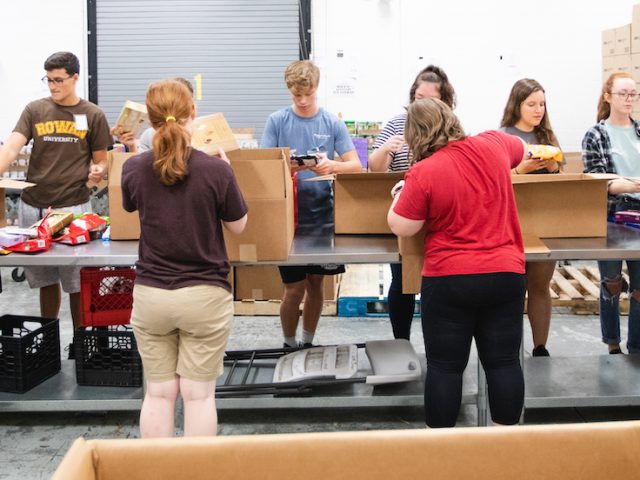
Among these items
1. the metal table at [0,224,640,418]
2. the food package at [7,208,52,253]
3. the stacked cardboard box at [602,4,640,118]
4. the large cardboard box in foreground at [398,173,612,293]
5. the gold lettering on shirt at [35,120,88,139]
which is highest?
the stacked cardboard box at [602,4,640,118]

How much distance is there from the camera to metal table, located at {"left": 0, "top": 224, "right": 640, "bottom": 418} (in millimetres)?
2500

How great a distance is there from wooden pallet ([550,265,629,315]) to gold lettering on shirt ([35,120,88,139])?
3.28m

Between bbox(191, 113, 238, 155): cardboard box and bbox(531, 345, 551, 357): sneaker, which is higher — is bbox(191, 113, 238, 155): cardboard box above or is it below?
above

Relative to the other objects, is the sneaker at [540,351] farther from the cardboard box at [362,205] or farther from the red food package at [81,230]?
the red food package at [81,230]

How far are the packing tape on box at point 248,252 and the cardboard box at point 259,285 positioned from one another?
2338 millimetres

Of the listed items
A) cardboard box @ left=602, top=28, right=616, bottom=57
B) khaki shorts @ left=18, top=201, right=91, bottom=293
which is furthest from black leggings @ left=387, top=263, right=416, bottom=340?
cardboard box @ left=602, top=28, right=616, bottom=57

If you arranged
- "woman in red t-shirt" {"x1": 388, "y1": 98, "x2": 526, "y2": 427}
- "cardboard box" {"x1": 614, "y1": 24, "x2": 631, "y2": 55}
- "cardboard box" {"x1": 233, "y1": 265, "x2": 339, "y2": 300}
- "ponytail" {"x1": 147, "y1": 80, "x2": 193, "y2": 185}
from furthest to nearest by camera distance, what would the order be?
"cardboard box" {"x1": 614, "y1": 24, "x2": 631, "y2": 55}
"cardboard box" {"x1": 233, "y1": 265, "x2": 339, "y2": 300}
"woman in red t-shirt" {"x1": 388, "y1": 98, "x2": 526, "y2": 427}
"ponytail" {"x1": 147, "y1": 80, "x2": 193, "y2": 185}

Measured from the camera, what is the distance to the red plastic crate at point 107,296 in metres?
2.86

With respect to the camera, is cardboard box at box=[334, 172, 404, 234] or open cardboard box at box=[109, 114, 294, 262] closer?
open cardboard box at box=[109, 114, 294, 262]

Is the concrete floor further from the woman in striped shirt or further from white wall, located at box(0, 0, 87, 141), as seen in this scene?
white wall, located at box(0, 0, 87, 141)

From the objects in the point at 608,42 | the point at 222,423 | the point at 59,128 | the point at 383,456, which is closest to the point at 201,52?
the point at 59,128

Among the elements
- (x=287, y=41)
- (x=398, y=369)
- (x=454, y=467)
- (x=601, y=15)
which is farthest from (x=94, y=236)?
(x=601, y=15)

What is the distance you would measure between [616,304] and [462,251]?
5.63 ft

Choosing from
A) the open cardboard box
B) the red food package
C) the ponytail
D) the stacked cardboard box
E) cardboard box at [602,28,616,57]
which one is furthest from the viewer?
cardboard box at [602,28,616,57]
